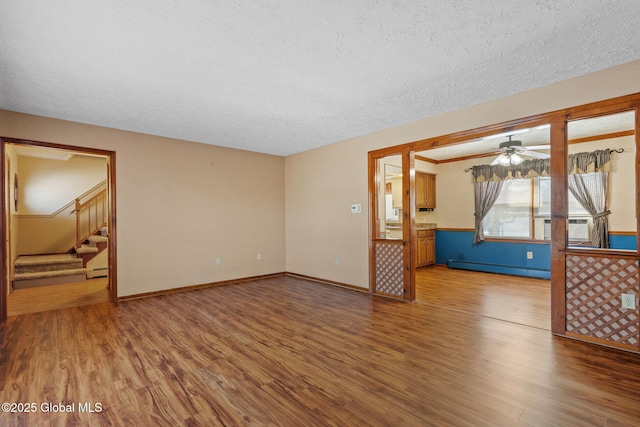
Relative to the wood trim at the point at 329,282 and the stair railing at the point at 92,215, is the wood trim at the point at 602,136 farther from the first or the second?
the stair railing at the point at 92,215

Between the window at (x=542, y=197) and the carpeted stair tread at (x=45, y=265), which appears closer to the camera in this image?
the carpeted stair tread at (x=45, y=265)

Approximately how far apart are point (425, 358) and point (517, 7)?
8.55ft

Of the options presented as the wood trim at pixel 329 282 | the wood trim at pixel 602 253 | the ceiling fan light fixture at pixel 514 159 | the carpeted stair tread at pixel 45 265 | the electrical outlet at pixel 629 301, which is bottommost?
the wood trim at pixel 329 282

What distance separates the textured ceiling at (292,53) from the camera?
6.18 ft

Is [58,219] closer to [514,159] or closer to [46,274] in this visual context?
[46,274]

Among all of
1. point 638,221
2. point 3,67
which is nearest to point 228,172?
point 3,67

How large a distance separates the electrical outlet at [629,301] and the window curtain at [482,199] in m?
3.83

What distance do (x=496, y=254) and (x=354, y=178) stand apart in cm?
365

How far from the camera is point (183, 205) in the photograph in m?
4.90

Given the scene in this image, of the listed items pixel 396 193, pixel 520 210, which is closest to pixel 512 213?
pixel 520 210

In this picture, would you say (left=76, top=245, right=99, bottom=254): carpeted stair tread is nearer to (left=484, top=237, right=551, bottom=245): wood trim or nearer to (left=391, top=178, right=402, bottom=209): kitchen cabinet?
(left=391, top=178, right=402, bottom=209): kitchen cabinet

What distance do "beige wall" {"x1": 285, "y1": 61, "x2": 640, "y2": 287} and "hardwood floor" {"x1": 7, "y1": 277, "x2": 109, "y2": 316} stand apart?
3.30 m

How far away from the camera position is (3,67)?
2514 mm

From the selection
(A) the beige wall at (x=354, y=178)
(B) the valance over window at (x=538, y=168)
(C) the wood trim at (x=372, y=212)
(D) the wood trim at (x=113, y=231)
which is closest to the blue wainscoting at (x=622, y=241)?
(B) the valance over window at (x=538, y=168)
